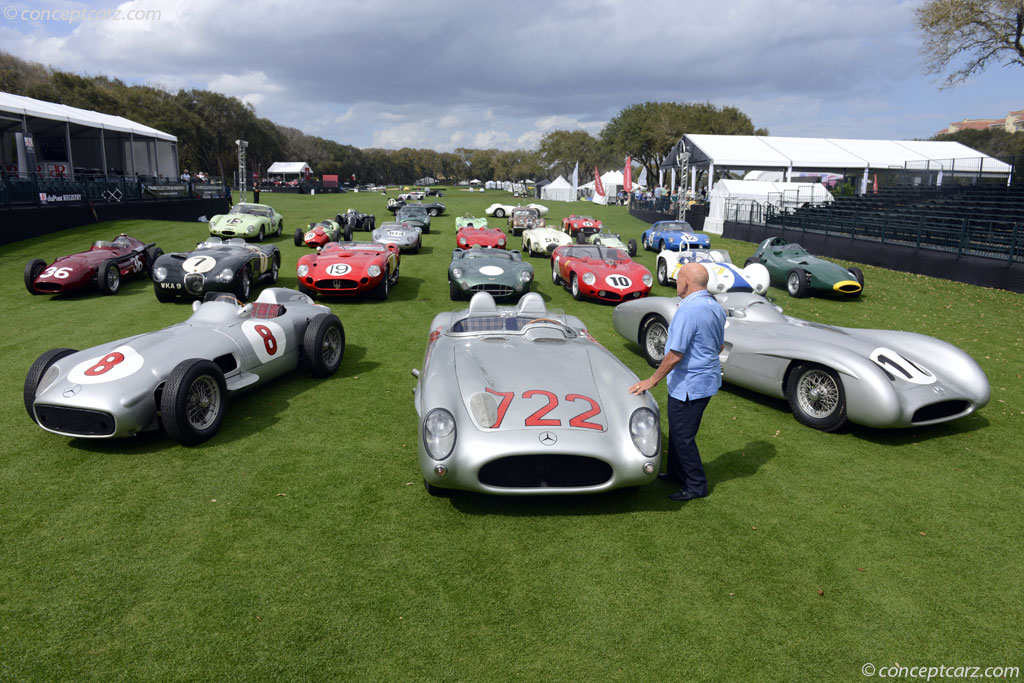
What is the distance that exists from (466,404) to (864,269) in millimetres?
17522

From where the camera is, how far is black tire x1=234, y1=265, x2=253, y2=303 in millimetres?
12117

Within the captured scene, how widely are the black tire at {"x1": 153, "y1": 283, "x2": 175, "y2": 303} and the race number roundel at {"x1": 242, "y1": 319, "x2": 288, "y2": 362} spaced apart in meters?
6.05

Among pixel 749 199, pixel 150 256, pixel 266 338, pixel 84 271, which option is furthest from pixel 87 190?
pixel 749 199

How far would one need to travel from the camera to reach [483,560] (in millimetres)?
3992

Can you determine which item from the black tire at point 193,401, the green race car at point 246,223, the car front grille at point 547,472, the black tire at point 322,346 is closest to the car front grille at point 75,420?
the black tire at point 193,401

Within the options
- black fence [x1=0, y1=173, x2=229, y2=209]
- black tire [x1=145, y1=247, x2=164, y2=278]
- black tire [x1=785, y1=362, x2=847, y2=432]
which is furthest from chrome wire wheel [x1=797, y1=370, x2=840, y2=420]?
black fence [x1=0, y1=173, x2=229, y2=209]

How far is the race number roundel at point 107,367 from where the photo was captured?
5.35 metres

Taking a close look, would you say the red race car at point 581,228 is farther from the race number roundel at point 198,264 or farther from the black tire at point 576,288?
the race number roundel at point 198,264

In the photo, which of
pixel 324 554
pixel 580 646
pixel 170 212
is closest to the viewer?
pixel 580 646

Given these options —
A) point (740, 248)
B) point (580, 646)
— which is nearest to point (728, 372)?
point (580, 646)

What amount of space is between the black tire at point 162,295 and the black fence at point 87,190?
435 inches

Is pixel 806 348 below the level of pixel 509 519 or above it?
above

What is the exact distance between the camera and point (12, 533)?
4184mm

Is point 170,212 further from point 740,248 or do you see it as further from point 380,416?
point 380,416
